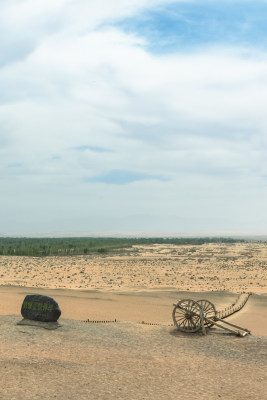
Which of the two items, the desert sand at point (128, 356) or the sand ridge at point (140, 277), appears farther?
the sand ridge at point (140, 277)

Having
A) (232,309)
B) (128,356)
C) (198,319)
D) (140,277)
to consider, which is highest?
(198,319)

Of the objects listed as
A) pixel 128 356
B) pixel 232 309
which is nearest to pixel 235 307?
pixel 232 309

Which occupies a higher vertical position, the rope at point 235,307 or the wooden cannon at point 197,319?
the wooden cannon at point 197,319

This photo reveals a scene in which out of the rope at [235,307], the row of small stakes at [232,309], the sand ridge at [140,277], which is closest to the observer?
the row of small stakes at [232,309]

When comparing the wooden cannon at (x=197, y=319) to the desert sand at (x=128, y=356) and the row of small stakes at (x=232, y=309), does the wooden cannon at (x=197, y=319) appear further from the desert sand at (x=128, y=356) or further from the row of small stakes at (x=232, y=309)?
the row of small stakes at (x=232, y=309)

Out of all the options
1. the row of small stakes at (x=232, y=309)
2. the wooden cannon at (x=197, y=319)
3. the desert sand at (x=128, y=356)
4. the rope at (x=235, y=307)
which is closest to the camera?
the desert sand at (x=128, y=356)

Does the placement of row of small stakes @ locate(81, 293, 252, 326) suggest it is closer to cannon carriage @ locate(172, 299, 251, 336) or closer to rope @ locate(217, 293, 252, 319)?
rope @ locate(217, 293, 252, 319)

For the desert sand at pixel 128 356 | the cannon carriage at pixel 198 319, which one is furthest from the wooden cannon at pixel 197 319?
the desert sand at pixel 128 356

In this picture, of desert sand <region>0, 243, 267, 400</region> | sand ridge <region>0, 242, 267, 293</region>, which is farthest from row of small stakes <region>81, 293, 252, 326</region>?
sand ridge <region>0, 242, 267, 293</region>

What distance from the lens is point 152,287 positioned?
3456 centimetres

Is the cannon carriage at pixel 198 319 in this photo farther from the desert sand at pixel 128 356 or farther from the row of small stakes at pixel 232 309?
the row of small stakes at pixel 232 309

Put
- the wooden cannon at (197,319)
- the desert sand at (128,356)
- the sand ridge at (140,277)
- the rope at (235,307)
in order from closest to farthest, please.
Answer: the desert sand at (128,356) < the wooden cannon at (197,319) < the rope at (235,307) < the sand ridge at (140,277)

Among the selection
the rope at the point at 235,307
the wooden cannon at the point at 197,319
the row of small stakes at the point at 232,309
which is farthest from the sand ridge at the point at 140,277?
the wooden cannon at the point at 197,319

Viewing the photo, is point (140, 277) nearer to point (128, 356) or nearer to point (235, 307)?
point (235, 307)
